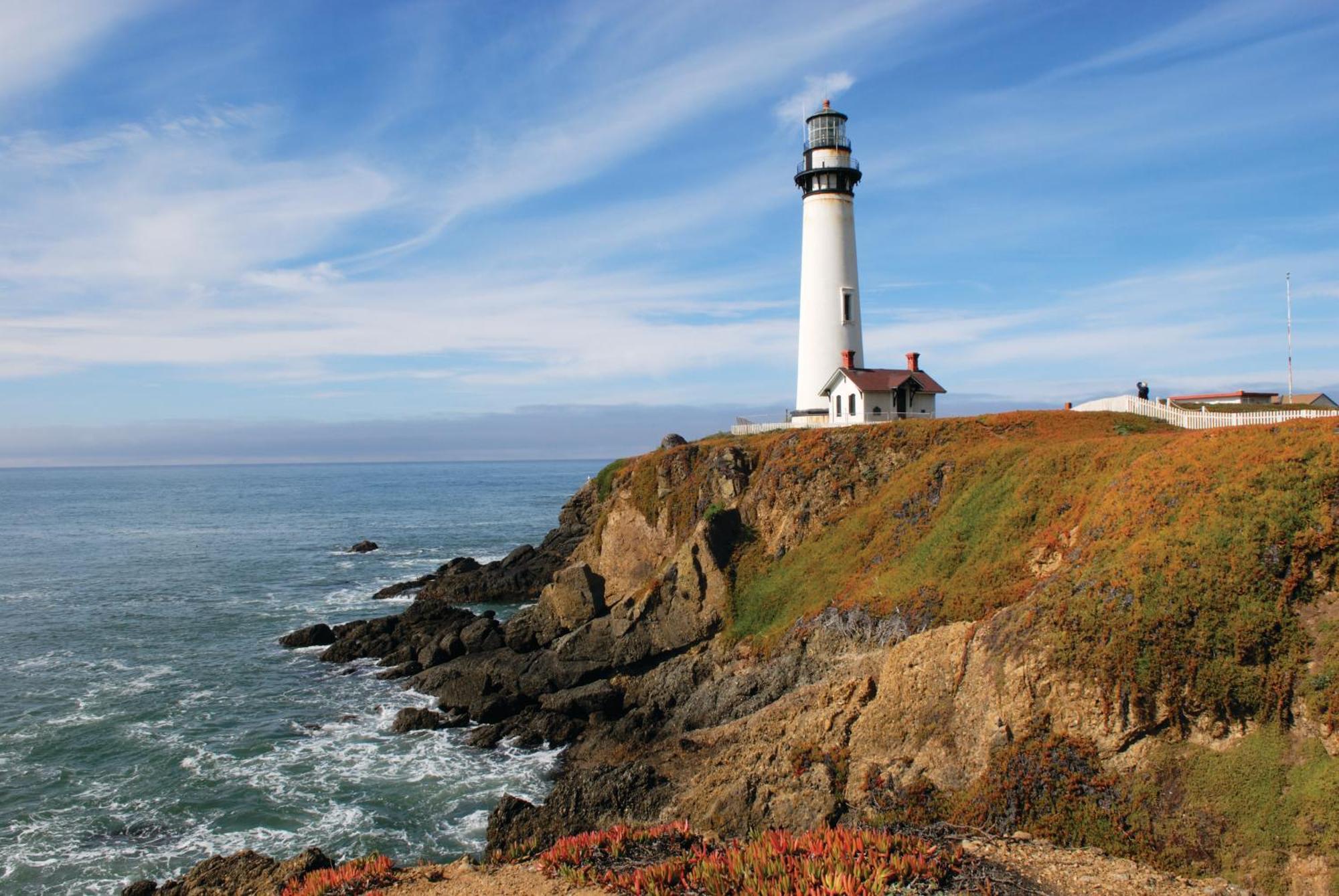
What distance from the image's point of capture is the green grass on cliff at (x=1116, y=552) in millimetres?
15359

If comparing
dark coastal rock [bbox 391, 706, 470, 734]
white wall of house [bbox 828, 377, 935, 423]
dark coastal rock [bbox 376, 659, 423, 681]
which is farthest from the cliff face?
white wall of house [bbox 828, 377, 935, 423]

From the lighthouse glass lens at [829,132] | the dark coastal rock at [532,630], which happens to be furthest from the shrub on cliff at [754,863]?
the lighthouse glass lens at [829,132]

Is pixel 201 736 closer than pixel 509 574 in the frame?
Yes

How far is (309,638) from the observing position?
37844mm

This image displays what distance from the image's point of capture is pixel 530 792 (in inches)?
891

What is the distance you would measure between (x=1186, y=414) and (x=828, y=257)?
1799 centimetres

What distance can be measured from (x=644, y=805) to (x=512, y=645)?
1501 cm

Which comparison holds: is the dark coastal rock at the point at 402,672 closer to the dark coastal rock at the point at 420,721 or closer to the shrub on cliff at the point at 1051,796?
the dark coastal rock at the point at 420,721

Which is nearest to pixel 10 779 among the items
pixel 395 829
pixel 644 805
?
pixel 395 829

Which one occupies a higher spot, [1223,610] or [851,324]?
[851,324]

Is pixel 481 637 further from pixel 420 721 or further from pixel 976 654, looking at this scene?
pixel 976 654

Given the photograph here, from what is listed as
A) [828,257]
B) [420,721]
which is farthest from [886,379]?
[420,721]

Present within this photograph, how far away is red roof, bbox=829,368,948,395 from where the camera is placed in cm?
3847

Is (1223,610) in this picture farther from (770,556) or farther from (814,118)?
(814,118)
